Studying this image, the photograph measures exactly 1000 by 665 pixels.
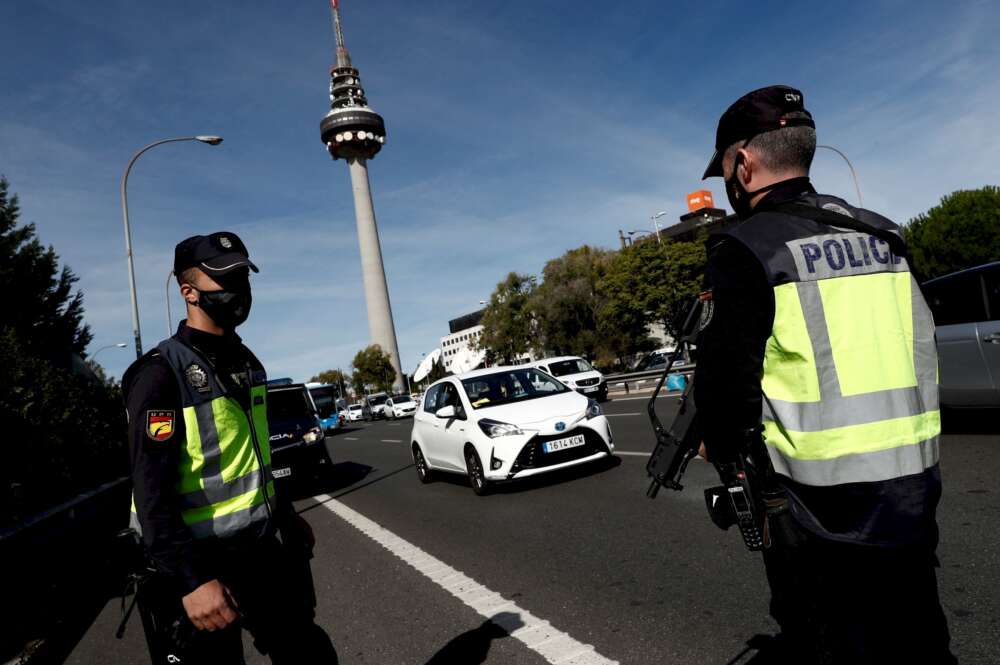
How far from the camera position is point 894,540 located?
67.6 inches

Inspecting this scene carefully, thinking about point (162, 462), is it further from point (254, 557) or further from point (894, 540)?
point (894, 540)

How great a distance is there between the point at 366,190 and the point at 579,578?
95.9 meters

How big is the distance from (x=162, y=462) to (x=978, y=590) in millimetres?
3957

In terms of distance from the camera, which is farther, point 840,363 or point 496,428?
point 496,428

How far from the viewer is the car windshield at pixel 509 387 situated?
1009 cm

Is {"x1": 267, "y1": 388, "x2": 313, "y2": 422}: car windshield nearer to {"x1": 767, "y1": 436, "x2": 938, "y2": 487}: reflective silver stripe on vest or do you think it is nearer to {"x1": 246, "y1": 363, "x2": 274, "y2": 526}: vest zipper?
{"x1": 246, "y1": 363, "x2": 274, "y2": 526}: vest zipper

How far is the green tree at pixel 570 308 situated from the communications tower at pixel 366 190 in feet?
135

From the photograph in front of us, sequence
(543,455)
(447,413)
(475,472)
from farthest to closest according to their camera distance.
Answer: (447,413) < (475,472) < (543,455)

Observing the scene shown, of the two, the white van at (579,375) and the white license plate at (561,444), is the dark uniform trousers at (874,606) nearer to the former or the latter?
the white license plate at (561,444)

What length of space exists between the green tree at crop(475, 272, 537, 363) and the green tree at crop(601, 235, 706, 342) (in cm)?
694

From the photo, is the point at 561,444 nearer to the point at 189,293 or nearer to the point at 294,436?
the point at 294,436

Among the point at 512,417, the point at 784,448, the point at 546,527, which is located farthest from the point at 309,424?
the point at 784,448

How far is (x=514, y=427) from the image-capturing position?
30.1ft

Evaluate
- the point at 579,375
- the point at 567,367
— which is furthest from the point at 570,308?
the point at 579,375
